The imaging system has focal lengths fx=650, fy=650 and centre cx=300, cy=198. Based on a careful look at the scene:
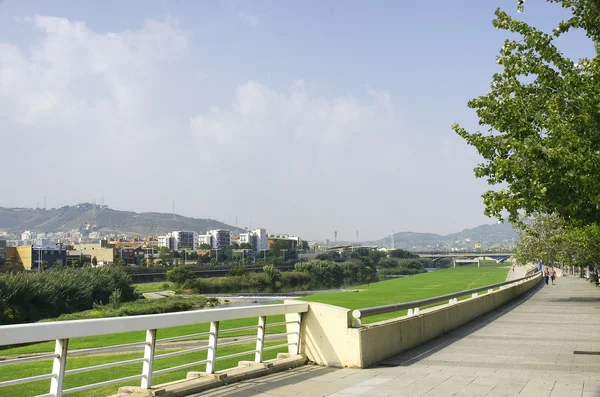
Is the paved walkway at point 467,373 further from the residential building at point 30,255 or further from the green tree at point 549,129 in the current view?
the residential building at point 30,255

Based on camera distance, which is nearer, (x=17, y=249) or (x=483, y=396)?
(x=483, y=396)

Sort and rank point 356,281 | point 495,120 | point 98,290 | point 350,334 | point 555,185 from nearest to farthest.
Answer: point 350,334, point 555,185, point 495,120, point 98,290, point 356,281

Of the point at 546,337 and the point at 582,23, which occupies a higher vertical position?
the point at 582,23

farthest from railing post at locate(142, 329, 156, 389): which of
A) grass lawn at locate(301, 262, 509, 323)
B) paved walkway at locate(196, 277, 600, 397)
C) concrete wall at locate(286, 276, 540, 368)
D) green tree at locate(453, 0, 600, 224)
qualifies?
grass lawn at locate(301, 262, 509, 323)

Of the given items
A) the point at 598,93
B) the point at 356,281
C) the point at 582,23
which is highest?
the point at 582,23

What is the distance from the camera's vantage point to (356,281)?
141375mm

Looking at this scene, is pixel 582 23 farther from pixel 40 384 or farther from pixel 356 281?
pixel 356 281

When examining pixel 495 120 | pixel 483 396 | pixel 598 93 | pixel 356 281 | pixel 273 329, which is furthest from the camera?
pixel 356 281

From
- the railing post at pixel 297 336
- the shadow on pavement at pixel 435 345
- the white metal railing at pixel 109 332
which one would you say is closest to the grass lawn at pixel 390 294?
the shadow on pavement at pixel 435 345

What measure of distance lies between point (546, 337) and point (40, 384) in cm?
1304

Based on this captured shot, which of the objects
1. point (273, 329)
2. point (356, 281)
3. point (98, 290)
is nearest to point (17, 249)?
point (356, 281)

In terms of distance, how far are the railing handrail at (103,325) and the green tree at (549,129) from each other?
9.60 m

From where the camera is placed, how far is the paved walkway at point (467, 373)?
8531mm

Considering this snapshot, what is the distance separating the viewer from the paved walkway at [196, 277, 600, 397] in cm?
853
